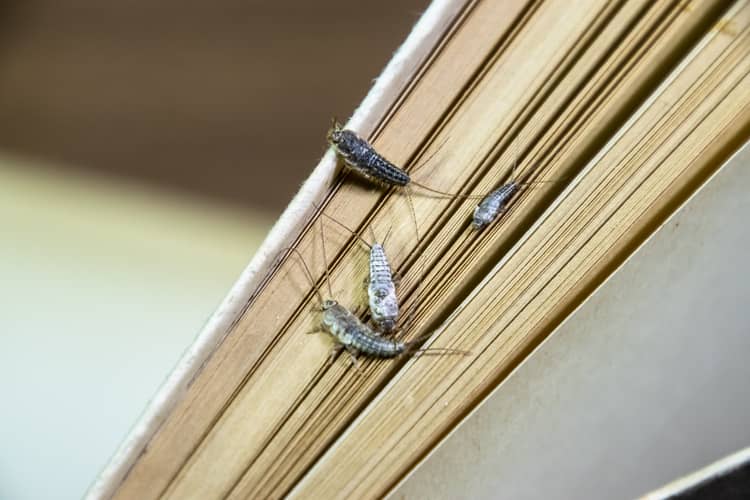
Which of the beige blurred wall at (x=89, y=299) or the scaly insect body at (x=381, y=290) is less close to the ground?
the scaly insect body at (x=381, y=290)

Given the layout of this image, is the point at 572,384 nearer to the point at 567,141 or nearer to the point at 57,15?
the point at 567,141

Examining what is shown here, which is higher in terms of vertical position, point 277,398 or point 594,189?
point 594,189

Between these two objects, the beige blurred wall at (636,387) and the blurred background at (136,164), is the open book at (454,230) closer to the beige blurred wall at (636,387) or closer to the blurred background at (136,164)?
the beige blurred wall at (636,387)

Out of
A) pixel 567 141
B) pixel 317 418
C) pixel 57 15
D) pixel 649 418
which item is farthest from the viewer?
pixel 57 15

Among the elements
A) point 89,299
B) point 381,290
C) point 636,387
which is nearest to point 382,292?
point 381,290

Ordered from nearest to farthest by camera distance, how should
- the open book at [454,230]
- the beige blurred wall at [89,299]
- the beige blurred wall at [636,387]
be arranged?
the open book at [454,230], the beige blurred wall at [636,387], the beige blurred wall at [89,299]

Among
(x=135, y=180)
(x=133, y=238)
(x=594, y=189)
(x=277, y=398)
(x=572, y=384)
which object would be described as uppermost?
(x=594, y=189)

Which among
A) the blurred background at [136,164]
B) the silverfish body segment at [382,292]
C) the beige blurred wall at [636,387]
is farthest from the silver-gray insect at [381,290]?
the blurred background at [136,164]

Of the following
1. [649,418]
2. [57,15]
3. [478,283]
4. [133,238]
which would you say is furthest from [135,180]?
[649,418]
